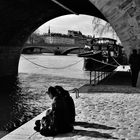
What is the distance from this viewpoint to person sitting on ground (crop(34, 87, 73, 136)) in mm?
6605

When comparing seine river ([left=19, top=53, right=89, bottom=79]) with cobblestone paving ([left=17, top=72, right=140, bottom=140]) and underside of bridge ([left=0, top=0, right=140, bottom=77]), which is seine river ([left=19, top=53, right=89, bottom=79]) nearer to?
underside of bridge ([left=0, top=0, right=140, bottom=77])

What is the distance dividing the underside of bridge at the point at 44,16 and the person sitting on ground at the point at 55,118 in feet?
21.4

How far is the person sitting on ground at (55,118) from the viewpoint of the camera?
661cm

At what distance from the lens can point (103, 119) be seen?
7.84 metres

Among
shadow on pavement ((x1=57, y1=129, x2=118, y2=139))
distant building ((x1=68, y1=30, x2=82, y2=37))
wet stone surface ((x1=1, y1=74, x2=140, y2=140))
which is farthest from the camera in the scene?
distant building ((x1=68, y1=30, x2=82, y2=37))

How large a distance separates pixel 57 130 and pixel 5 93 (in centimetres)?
1235

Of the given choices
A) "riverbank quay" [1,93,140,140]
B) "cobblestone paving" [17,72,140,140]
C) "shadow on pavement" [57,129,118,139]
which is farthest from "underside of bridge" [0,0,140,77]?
"shadow on pavement" [57,129,118,139]

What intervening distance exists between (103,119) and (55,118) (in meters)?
1.72

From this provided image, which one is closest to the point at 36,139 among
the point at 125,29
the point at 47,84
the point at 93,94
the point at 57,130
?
the point at 57,130

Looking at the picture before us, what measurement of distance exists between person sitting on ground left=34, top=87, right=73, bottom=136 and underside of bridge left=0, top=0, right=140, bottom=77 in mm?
6538

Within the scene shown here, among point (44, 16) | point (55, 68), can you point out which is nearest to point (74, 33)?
point (55, 68)

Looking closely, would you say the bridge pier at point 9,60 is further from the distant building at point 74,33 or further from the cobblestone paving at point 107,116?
the distant building at point 74,33

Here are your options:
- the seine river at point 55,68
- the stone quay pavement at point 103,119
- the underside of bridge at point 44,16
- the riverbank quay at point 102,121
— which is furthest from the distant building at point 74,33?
the riverbank quay at point 102,121

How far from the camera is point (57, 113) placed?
21.7ft
